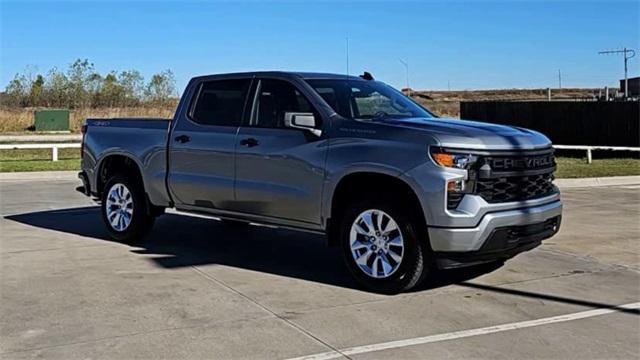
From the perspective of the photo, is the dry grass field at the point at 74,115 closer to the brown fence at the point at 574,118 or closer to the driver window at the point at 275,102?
the brown fence at the point at 574,118

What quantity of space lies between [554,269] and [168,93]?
5627cm

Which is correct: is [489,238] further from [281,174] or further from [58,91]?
[58,91]

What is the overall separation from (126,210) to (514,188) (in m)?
4.75

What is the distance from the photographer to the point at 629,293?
6605 mm

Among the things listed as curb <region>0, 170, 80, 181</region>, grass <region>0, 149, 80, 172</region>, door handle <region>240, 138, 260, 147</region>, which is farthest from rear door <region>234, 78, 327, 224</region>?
grass <region>0, 149, 80, 172</region>

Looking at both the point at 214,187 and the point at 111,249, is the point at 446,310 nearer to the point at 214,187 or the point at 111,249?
the point at 214,187

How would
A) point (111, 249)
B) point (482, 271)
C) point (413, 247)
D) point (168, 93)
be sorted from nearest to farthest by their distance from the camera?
point (413, 247) < point (482, 271) < point (111, 249) < point (168, 93)

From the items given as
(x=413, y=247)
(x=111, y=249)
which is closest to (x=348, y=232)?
(x=413, y=247)

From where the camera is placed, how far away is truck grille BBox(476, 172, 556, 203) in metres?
6.17

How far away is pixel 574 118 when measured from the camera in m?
29.2

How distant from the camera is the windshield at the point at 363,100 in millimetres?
7242

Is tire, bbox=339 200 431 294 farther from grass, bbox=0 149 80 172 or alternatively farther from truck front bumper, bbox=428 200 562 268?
grass, bbox=0 149 80 172

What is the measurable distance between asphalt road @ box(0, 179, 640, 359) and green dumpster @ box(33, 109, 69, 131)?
37.0m

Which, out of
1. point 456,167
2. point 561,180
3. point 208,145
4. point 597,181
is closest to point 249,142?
point 208,145
